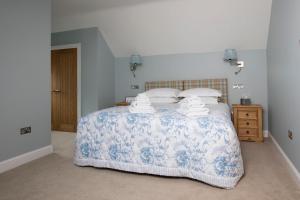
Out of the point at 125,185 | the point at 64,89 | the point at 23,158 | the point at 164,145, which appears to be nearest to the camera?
the point at 125,185

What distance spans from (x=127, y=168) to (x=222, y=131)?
1111mm

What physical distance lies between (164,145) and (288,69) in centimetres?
168

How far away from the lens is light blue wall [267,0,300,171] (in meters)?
2.11

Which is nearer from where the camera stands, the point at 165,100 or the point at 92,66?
the point at 165,100

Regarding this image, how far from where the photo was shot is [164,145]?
7.33 feet

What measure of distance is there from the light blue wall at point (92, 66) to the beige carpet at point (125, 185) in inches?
77.2

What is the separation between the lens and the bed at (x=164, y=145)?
2.01 m

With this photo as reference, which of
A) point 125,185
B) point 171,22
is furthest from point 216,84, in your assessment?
point 125,185

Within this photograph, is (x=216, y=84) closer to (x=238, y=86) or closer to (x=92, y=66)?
(x=238, y=86)

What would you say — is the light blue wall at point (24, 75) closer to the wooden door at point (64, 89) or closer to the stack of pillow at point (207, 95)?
the wooden door at point (64, 89)

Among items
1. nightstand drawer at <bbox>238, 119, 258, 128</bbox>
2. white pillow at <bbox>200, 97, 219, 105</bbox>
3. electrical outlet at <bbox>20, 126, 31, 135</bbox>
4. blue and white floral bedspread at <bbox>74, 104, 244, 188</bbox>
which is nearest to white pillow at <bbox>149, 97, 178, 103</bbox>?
white pillow at <bbox>200, 97, 219, 105</bbox>

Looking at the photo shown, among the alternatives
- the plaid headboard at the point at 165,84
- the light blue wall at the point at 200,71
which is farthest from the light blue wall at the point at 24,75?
the plaid headboard at the point at 165,84

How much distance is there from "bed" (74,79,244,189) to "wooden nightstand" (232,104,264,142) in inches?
61.3

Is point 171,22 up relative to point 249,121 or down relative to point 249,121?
up
